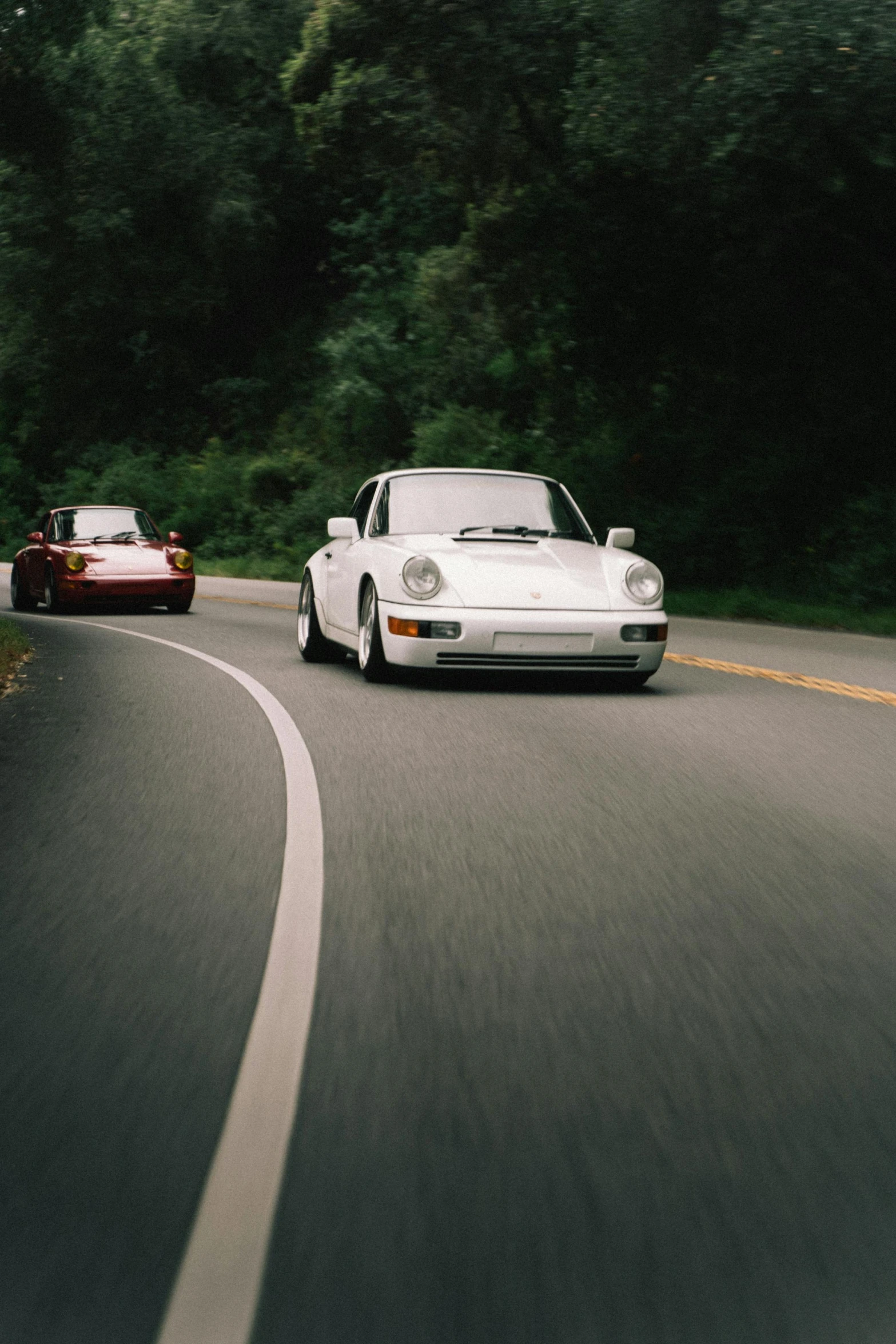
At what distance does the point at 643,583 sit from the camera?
1049cm

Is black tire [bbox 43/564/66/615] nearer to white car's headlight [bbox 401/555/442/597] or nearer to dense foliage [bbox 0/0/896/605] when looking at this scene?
dense foliage [bbox 0/0/896/605]

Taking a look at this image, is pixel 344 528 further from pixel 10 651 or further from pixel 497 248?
pixel 497 248

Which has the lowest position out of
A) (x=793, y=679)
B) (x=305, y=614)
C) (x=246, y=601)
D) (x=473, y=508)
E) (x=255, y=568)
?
(x=255, y=568)

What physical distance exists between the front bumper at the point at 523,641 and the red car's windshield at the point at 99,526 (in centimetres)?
983

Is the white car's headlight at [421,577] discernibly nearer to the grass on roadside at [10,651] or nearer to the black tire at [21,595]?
the grass on roadside at [10,651]

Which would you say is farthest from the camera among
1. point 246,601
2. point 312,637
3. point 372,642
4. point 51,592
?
point 246,601

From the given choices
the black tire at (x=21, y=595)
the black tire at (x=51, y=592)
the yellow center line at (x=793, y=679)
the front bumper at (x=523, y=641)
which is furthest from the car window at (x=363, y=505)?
the black tire at (x=21, y=595)

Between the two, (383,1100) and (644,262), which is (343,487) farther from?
(383,1100)

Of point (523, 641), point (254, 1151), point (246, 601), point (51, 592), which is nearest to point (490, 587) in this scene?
point (523, 641)

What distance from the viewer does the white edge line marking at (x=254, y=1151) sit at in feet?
8.02

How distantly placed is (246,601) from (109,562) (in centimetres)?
336

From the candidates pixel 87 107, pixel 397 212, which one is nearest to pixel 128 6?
pixel 87 107

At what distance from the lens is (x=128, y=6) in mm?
39312

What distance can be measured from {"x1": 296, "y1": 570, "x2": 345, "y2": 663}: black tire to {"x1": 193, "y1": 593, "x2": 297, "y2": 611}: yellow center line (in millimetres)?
7306
